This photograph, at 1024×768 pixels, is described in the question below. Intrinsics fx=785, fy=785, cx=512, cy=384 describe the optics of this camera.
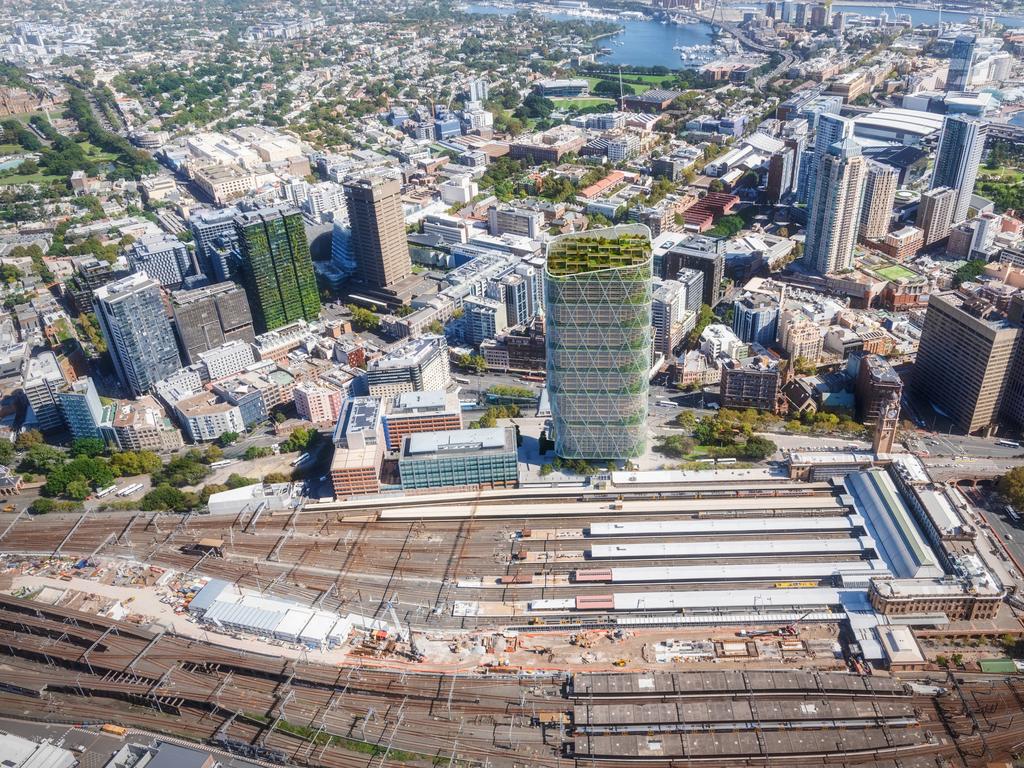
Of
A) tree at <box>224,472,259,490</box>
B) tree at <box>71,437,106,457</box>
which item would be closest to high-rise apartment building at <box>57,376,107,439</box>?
tree at <box>71,437,106,457</box>

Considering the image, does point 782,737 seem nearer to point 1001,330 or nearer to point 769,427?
point 769,427

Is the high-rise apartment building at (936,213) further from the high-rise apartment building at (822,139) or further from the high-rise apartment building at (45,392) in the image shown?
the high-rise apartment building at (45,392)

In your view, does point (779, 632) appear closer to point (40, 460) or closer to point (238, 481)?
point (238, 481)

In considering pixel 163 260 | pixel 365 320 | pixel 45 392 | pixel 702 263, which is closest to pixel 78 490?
pixel 45 392

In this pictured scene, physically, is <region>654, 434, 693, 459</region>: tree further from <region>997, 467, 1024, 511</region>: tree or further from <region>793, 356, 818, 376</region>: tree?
<region>997, 467, 1024, 511</region>: tree

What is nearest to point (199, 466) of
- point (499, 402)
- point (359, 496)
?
point (359, 496)
